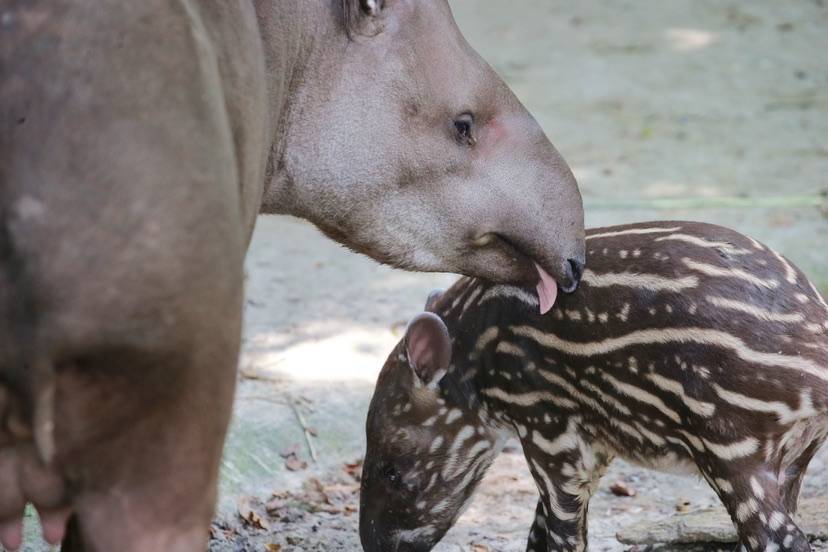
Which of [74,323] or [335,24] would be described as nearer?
[74,323]

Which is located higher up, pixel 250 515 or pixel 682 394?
pixel 682 394

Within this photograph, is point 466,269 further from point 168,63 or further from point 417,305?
point 417,305

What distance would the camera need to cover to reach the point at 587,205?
8.08 metres

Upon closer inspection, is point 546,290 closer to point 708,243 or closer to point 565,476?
point 708,243

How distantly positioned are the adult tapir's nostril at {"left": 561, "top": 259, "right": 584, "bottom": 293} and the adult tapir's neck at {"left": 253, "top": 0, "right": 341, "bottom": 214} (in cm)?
87

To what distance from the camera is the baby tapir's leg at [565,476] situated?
4457 millimetres

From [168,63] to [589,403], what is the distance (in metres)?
2.29

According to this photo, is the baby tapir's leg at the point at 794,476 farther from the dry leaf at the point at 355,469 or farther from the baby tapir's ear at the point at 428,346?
the dry leaf at the point at 355,469

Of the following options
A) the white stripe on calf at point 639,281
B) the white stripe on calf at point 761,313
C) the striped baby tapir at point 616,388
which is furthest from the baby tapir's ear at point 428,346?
the white stripe on calf at point 761,313

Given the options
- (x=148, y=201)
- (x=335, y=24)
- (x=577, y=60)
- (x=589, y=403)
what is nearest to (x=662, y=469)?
(x=589, y=403)

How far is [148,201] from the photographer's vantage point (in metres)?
2.35

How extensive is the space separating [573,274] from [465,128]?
1.98 ft

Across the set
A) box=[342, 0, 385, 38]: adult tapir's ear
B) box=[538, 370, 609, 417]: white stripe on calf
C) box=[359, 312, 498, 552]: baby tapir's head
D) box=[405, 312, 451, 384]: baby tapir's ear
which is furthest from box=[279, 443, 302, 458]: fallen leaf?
box=[342, 0, 385, 38]: adult tapir's ear

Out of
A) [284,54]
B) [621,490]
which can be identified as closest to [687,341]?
[284,54]
